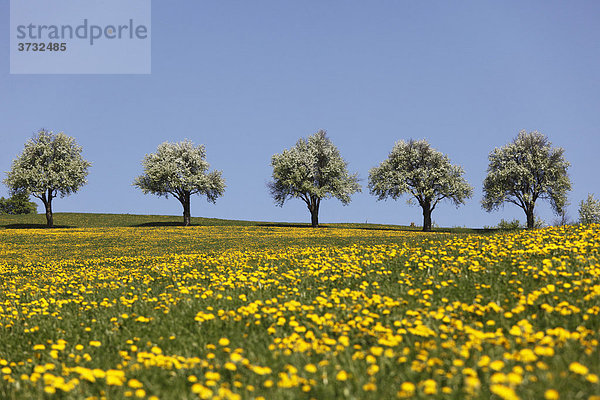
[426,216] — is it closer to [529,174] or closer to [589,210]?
[529,174]

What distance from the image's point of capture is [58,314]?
33.1 feet

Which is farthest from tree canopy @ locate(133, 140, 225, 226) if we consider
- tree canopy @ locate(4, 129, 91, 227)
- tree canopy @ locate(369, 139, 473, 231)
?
tree canopy @ locate(369, 139, 473, 231)

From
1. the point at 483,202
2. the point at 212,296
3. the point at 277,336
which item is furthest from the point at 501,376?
the point at 483,202

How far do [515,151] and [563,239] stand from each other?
47288mm

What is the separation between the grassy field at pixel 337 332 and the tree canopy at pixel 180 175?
49.9m

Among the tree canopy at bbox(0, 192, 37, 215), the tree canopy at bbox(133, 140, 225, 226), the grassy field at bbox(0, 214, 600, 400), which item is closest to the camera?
the grassy field at bbox(0, 214, 600, 400)

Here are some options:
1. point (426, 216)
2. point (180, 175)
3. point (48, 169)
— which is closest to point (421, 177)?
point (426, 216)

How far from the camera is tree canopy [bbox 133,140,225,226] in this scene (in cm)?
6247

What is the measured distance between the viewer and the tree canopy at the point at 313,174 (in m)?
57.7

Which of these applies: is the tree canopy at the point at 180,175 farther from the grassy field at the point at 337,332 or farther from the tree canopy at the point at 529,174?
the grassy field at the point at 337,332

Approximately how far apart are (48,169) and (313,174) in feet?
119

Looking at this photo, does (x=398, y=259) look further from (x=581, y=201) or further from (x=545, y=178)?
(x=581, y=201)

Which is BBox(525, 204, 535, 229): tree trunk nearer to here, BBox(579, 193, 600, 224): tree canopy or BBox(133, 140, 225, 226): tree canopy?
BBox(579, 193, 600, 224): tree canopy

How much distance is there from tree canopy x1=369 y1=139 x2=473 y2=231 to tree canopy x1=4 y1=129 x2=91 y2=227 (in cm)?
4153
